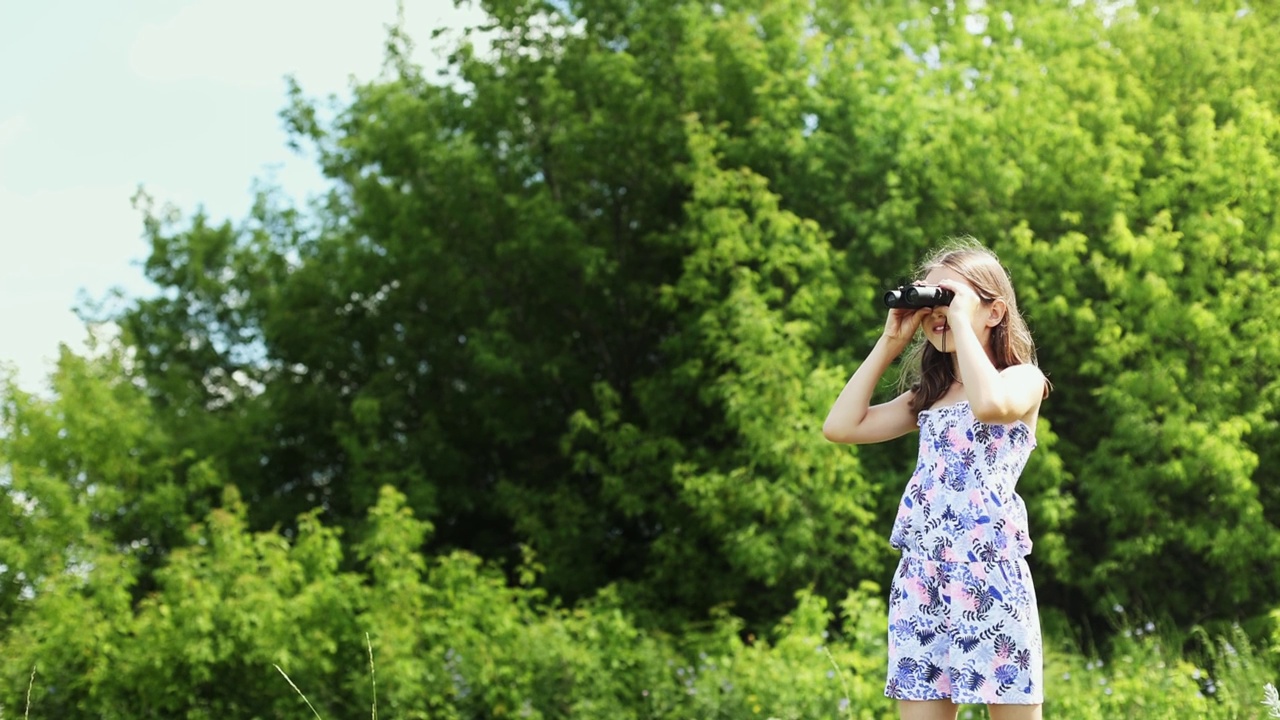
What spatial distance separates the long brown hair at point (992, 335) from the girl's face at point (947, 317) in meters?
0.01

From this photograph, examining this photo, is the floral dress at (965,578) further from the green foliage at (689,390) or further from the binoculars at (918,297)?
the green foliage at (689,390)

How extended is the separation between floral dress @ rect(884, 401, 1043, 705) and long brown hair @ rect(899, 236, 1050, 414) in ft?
0.35

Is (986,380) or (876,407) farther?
(876,407)

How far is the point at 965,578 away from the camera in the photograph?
8.02 ft

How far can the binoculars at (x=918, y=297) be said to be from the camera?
250cm

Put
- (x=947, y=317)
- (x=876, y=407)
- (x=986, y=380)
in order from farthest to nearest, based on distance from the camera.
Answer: (x=876, y=407) → (x=947, y=317) → (x=986, y=380)

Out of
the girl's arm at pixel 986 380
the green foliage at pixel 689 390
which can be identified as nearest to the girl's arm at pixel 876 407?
the girl's arm at pixel 986 380

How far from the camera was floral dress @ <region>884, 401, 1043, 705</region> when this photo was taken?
2412mm

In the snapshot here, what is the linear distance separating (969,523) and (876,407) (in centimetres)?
38

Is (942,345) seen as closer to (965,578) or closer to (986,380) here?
(986,380)

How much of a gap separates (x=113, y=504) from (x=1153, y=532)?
8293mm

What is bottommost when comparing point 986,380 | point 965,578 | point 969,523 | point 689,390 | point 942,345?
point 965,578

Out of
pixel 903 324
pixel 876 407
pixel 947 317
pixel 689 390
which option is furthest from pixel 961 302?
pixel 689 390

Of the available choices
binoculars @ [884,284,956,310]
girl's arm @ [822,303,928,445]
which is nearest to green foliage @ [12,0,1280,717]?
girl's arm @ [822,303,928,445]
